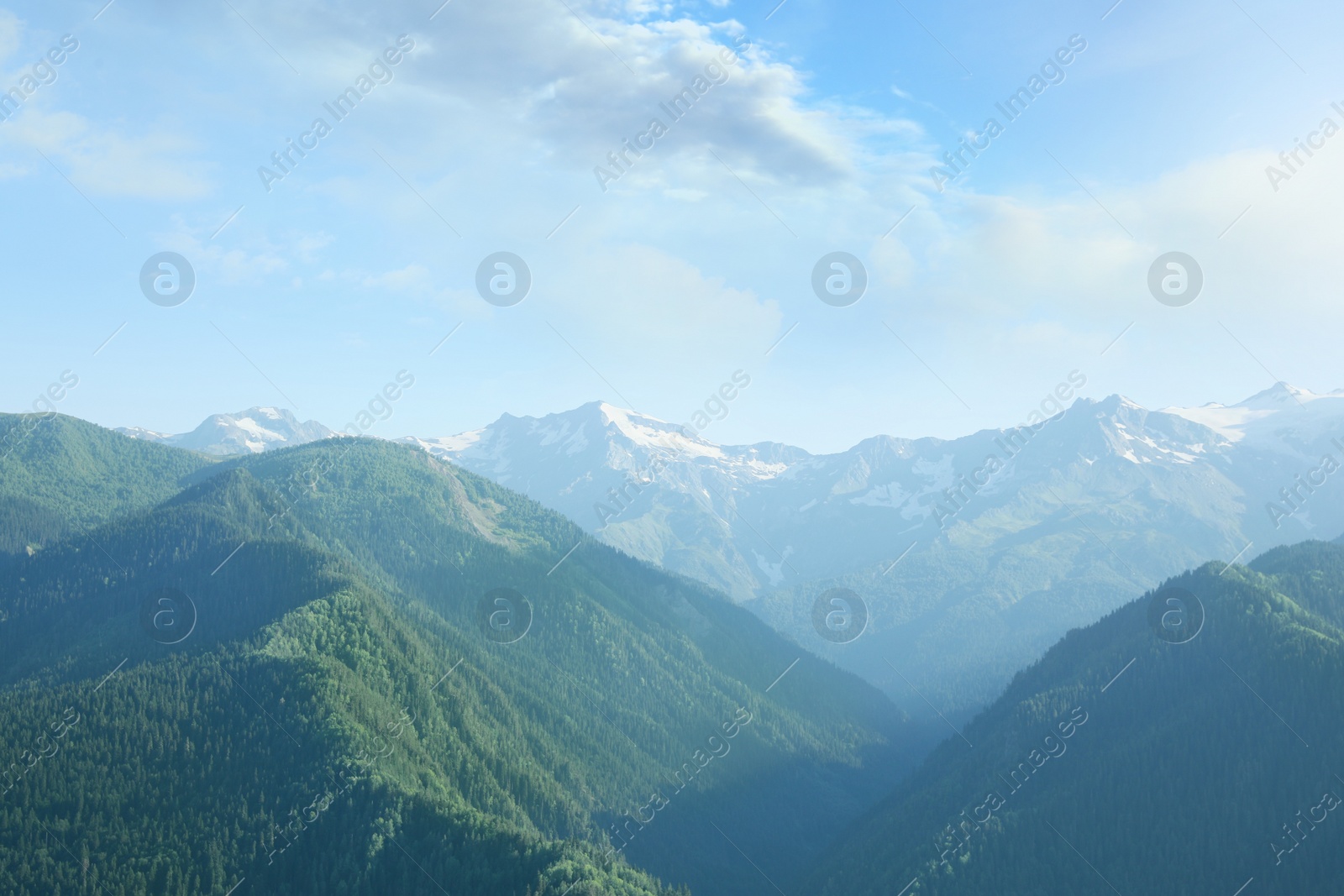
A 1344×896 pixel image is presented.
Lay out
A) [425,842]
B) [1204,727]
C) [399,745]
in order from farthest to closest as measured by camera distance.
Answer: [1204,727], [399,745], [425,842]

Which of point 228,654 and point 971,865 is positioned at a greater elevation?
point 971,865

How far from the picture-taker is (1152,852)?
157500 millimetres

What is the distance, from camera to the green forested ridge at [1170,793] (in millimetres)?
153875

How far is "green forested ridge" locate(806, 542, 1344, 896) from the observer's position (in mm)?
153875

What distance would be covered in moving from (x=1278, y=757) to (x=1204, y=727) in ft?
44.5

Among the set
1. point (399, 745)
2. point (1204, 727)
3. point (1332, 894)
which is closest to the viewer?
point (1332, 894)

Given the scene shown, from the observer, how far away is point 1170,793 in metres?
166

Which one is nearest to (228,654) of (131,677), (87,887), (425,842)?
(131,677)

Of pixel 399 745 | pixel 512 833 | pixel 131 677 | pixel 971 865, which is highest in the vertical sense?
pixel 971 865

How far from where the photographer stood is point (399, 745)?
511 feet

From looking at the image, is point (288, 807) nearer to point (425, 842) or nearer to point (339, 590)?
point (425, 842)

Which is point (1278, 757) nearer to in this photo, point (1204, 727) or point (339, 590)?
point (1204, 727)

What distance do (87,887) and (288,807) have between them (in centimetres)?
2500

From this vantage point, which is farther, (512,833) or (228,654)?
(228,654)
